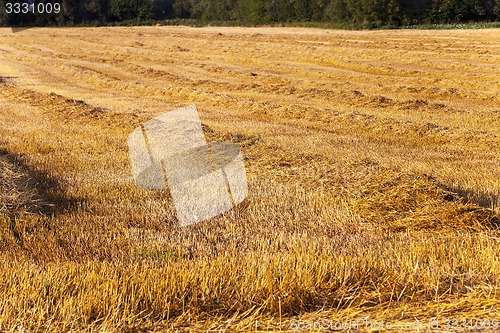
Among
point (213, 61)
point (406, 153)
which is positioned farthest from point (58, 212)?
point (213, 61)

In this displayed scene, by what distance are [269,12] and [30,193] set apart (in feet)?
210

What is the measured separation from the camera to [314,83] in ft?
64.7

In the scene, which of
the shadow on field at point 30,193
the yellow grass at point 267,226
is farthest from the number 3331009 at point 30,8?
the shadow on field at point 30,193

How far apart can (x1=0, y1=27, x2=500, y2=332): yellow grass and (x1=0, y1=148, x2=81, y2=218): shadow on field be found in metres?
0.03

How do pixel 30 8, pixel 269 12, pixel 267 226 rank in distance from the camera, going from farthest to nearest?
1. pixel 269 12
2. pixel 30 8
3. pixel 267 226

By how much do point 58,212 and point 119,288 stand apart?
2350 mm

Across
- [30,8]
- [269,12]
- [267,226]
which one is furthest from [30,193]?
[269,12]

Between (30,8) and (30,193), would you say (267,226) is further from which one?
(30,8)

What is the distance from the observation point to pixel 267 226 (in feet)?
18.1

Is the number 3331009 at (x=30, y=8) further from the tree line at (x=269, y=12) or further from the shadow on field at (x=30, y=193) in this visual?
the shadow on field at (x=30, y=193)

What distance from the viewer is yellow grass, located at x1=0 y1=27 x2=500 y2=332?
11.7 feet

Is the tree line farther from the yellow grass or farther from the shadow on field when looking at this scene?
the shadow on field

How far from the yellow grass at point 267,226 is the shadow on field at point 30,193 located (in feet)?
0.10

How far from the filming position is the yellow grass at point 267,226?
3.57 m
